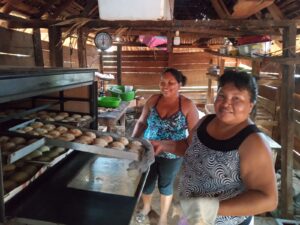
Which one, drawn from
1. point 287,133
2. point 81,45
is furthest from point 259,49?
point 81,45

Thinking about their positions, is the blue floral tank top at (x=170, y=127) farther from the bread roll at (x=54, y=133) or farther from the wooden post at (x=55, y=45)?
the wooden post at (x=55, y=45)

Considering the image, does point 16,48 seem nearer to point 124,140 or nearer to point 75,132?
point 75,132

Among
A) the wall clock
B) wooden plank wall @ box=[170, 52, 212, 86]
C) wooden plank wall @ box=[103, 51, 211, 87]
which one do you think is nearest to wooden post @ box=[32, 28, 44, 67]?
the wall clock

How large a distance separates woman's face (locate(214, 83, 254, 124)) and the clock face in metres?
3.32

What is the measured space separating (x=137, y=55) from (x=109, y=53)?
1183 mm

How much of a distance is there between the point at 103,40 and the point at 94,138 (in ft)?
9.30

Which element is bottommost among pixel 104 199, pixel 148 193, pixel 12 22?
pixel 148 193

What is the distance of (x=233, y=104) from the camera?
4.64 ft

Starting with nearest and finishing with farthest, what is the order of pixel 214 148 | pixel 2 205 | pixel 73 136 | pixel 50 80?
pixel 2 205 → pixel 214 148 → pixel 50 80 → pixel 73 136

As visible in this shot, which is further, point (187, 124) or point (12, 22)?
point (12, 22)

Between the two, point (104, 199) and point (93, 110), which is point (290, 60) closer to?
point (93, 110)

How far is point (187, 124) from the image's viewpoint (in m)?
2.82

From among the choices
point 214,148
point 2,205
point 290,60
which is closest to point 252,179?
point 214,148

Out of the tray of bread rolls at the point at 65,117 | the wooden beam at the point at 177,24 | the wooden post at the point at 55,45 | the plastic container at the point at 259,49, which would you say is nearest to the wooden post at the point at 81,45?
the wooden beam at the point at 177,24
